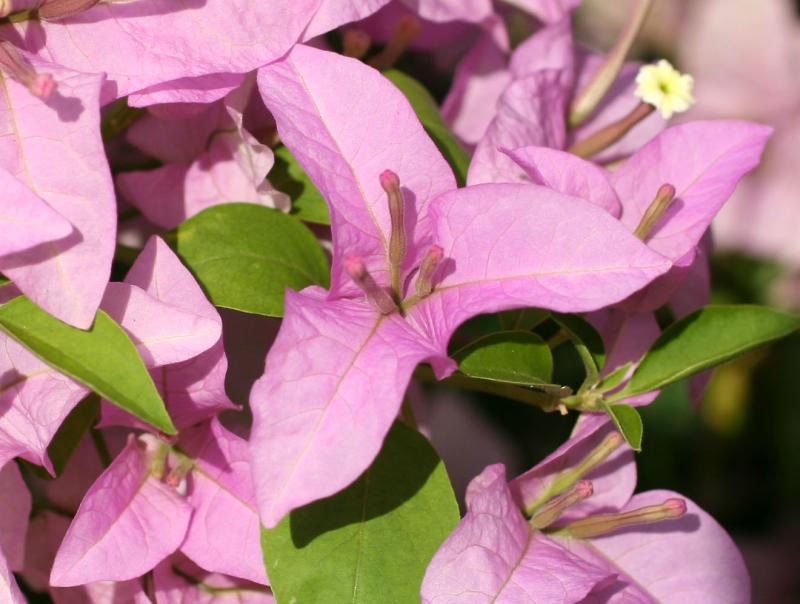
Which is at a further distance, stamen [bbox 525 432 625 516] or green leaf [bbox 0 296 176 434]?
stamen [bbox 525 432 625 516]

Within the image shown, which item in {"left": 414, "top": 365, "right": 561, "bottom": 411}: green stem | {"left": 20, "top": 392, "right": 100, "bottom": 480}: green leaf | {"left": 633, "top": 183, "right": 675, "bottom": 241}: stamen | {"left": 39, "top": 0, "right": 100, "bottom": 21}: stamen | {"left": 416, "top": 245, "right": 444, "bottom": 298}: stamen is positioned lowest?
{"left": 20, "top": 392, "right": 100, "bottom": 480}: green leaf

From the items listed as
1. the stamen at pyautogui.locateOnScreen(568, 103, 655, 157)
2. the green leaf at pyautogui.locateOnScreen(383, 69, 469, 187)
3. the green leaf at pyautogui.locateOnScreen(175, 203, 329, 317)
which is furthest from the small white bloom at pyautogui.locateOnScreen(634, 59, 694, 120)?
the green leaf at pyautogui.locateOnScreen(175, 203, 329, 317)

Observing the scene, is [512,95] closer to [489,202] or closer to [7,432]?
[489,202]

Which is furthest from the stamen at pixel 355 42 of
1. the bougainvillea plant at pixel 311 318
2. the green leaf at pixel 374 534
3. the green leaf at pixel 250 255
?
the green leaf at pixel 374 534

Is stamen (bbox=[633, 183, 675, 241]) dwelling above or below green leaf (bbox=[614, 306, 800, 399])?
above

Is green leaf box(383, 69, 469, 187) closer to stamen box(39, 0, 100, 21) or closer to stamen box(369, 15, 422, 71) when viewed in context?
stamen box(369, 15, 422, 71)

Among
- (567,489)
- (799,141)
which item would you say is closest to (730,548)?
(567,489)

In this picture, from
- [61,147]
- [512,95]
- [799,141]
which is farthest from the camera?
[799,141]

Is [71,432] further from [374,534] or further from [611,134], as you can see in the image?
[611,134]
